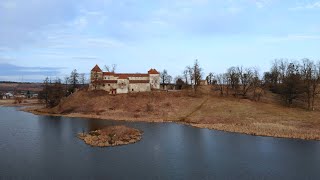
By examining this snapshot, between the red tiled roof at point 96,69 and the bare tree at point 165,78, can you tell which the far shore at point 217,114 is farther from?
the bare tree at point 165,78

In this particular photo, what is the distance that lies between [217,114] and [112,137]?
33.1 meters

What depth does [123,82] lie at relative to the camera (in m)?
105

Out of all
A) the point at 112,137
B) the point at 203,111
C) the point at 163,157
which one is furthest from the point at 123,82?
the point at 163,157

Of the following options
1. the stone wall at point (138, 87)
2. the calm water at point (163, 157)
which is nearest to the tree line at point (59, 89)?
the stone wall at point (138, 87)

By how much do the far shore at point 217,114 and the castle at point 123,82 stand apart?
771cm

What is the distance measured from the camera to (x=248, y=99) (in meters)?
89.8

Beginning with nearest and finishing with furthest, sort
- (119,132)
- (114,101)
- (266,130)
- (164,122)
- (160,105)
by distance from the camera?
1. (119,132)
2. (266,130)
3. (164,122)
4. (160,105)
5. (114,101)

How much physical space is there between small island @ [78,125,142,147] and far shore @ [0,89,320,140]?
703 inches

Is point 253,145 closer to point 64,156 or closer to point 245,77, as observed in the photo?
point 64,156

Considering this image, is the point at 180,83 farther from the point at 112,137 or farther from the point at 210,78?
the point at 112,137

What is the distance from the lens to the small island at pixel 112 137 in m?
46.4

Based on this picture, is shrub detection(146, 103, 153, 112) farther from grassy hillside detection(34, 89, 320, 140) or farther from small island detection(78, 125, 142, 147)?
small island detection(78, 125, 142, 147)

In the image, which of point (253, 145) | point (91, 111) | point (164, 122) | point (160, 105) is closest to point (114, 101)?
point (91, 111)

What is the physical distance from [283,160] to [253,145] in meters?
8.42
